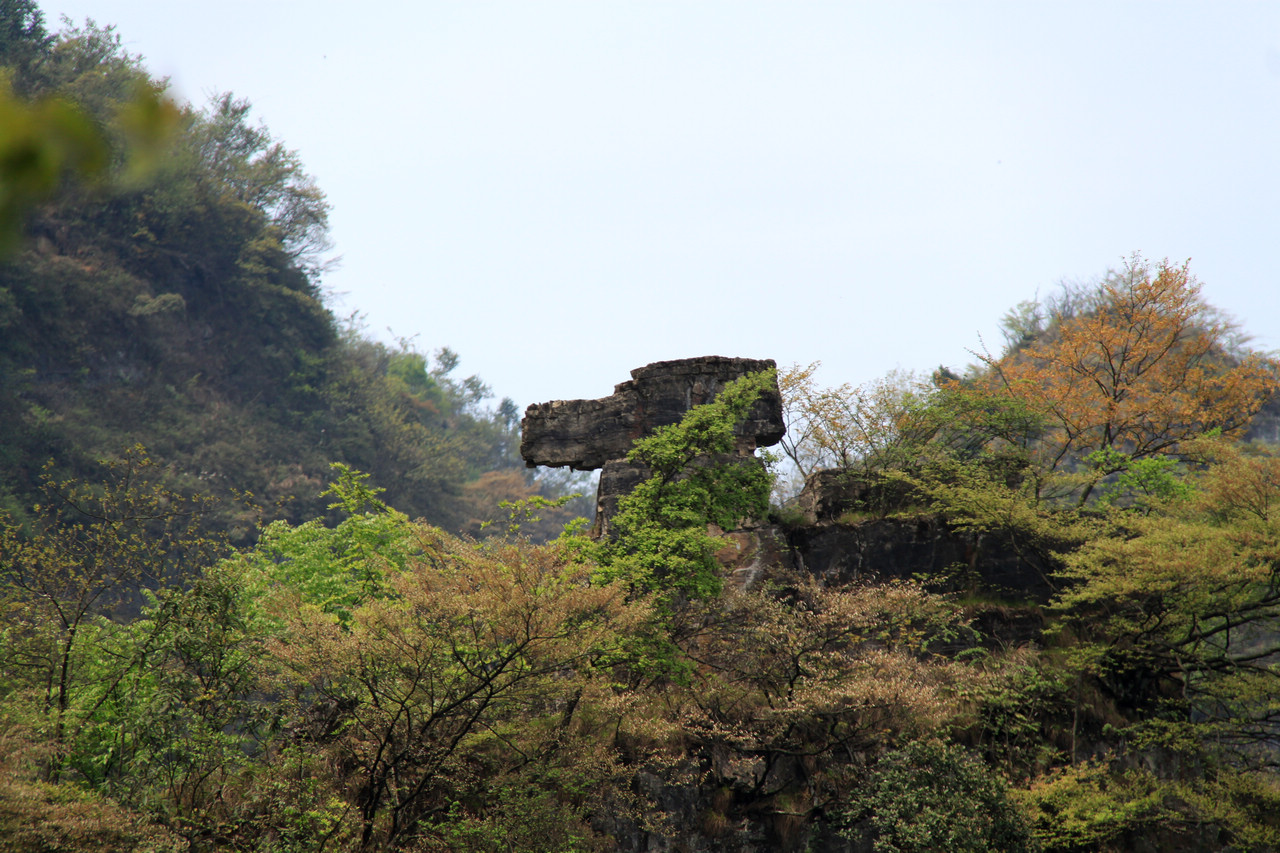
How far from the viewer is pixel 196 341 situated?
38.0 metres

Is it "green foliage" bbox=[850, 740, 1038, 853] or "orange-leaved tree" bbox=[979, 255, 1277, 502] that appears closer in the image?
"green foliage" bbox=[850, 740, 1038, 853]

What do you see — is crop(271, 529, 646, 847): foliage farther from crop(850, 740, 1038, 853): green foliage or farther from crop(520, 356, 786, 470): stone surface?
crop(520, 356, 786, 470): stone surface

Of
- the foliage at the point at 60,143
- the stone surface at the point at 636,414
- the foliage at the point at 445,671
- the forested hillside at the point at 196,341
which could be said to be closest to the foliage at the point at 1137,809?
the foliage at the point at 445,671

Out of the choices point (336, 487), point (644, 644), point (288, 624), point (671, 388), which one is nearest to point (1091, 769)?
point (644, 644)

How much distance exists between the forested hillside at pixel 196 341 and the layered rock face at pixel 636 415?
17705 millimetres

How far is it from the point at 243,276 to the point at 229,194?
141 inches

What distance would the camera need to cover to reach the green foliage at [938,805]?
9734 millimetres

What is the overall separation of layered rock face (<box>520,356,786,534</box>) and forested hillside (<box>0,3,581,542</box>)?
1771cm

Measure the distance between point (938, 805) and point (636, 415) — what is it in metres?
7.75

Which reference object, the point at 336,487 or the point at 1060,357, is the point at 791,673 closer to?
the point at 336,487

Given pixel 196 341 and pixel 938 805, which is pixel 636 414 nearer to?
pixel 938 805

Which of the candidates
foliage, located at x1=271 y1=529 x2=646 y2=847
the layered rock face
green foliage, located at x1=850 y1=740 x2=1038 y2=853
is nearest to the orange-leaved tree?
the layered rock face

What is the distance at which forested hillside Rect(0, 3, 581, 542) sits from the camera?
31234mm

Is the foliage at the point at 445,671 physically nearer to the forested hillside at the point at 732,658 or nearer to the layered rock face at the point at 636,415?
the forested hillside at the point at 732,658
